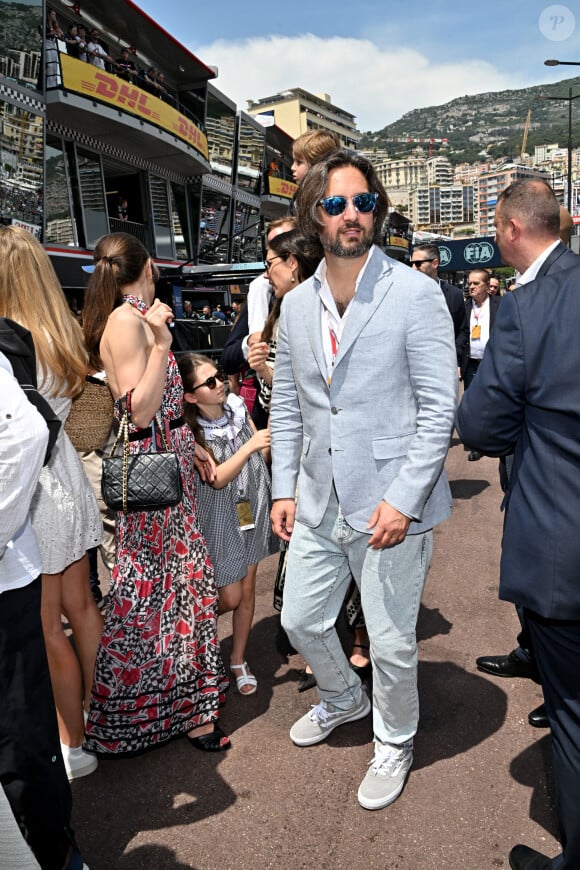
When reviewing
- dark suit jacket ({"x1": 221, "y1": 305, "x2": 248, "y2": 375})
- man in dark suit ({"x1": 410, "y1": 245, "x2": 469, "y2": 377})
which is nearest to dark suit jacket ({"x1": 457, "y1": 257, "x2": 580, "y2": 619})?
dark suit jacket ({"x1": 221, "y1": 305, "x2": 248, "y2": 375})

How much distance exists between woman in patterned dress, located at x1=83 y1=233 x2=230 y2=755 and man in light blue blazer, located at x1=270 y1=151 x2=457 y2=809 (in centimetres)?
53

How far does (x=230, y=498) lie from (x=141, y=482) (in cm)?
75

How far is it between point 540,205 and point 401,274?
2.71 feet

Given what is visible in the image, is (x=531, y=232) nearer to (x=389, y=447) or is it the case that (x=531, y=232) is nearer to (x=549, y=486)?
(x=389, y=447)

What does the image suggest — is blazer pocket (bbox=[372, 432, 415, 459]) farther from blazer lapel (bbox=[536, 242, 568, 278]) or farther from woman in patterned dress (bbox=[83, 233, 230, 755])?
woman in patterned dress (bbox=[83, 233, 230, 755])

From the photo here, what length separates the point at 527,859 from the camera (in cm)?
212

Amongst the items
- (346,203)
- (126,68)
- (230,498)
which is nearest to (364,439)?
(346,203)

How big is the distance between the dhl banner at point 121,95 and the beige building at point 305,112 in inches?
3684

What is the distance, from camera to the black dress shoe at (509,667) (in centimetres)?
337

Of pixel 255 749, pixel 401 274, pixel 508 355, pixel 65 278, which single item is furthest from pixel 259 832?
pixel 65 278

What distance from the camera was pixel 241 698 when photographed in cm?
335

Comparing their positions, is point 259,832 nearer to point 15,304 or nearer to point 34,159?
point 15,304

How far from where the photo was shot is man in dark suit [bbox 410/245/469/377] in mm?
A: 6895

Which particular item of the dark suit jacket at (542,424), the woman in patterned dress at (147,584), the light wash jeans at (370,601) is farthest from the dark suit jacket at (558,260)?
the woman in patterned dress at (147,584)
